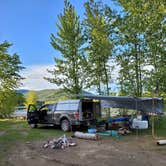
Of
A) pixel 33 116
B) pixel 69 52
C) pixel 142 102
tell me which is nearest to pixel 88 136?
pixel 142 102

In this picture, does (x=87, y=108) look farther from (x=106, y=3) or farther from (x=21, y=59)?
(x=21, y=59)

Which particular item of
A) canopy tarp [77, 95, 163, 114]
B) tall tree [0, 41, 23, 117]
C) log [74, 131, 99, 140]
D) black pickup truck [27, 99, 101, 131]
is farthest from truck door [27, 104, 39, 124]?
tall tree [0, 41, 23, 117]

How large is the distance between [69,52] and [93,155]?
15.7m

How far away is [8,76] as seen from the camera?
28.0 m

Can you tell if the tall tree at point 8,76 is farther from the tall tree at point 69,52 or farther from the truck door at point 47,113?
the truck door at point 47,113

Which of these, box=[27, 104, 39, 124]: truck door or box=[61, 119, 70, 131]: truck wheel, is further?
box=[27, 104, 39, 124]: truck door

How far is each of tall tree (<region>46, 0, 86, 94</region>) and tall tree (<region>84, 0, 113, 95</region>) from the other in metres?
1.21

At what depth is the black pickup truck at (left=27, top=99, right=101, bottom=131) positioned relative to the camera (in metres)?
14.0

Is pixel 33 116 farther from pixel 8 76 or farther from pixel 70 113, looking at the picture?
pixel 8 76

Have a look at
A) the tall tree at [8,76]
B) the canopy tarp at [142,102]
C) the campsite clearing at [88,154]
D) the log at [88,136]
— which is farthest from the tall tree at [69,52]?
the campsite clearing at [88,154]

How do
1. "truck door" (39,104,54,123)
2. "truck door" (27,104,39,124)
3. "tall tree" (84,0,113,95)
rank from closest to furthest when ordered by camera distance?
"truck door" (39,104,54,123), "truck door" (27,104,39,124), "tall tree" (84,0,113,95)

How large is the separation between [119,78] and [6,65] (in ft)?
45.4

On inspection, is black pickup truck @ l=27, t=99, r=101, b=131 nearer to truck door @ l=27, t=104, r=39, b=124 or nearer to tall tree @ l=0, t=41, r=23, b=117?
truck door @ l=27, t=104, r=39, b=124

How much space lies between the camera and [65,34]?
75.7 ft
